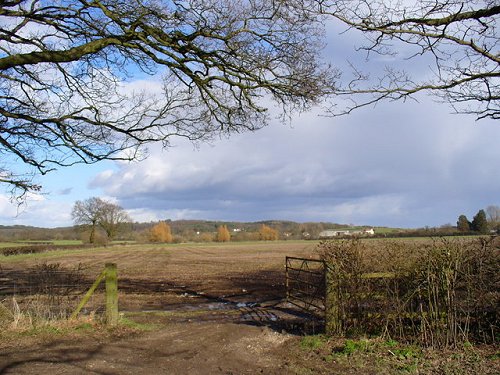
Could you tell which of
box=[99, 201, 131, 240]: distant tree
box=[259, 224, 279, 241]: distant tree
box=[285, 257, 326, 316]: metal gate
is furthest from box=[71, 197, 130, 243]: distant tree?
box=[285, 257, 326, 316]: metal gate

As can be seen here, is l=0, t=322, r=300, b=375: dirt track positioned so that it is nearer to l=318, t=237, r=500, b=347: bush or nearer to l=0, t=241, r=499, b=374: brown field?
l=0, t=241, r=499, b=374: brown field

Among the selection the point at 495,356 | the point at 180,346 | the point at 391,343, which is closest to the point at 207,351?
the point at 180,346

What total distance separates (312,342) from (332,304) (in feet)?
2.83

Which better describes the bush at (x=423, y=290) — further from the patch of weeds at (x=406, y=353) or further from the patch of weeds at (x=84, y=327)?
the patch of weeds at (x=84, y=327)

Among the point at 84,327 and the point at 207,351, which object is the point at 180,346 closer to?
the point at 207,351

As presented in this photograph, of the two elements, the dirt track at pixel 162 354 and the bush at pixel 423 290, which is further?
the bush at pixel 423 290

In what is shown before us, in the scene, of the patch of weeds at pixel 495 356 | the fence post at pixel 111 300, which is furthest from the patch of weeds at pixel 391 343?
the fence post at pixel 111 300

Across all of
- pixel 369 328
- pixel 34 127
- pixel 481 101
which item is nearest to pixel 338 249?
pixel 369 328

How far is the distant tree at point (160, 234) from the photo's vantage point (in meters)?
118

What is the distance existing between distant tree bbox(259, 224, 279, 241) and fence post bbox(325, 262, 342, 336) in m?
111

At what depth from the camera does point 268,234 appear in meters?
122

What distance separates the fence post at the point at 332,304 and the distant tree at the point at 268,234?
365ft

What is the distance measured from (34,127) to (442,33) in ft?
32.0

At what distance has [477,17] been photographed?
762 centimetres
